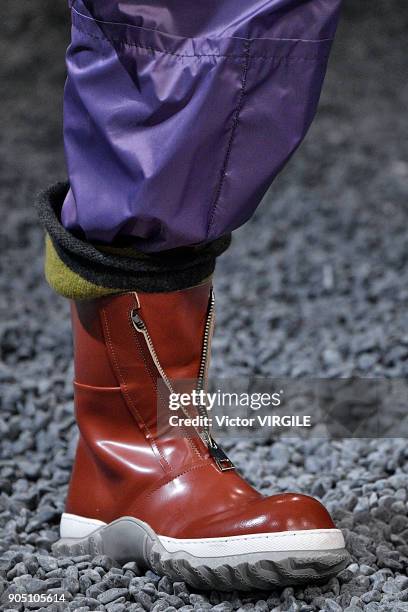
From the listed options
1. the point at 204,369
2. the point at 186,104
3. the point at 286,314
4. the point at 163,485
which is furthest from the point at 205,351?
the point at 286,314

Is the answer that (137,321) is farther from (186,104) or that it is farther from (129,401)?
(186,104)

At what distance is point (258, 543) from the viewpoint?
1078 millimetres

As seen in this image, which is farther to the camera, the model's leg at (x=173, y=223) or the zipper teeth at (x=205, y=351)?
the zipper teeth at (x=205, y=351)

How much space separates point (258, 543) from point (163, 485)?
147 millimetres

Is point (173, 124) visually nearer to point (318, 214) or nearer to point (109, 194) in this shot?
point (109, 194)

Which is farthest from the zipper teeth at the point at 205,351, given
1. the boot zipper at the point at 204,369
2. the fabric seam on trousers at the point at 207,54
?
the fabric seam on trousers at the point at 207,54

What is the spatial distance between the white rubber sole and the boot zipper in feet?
0.33

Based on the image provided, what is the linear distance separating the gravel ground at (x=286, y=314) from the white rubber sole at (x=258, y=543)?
44 millimetres

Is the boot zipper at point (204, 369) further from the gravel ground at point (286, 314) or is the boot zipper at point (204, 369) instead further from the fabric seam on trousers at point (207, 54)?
the fabric seam on trousers at point (207, 54)

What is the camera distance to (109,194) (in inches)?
42.7

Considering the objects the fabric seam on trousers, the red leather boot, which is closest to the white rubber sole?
the red leather boot

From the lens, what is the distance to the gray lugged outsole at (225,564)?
1.07 metres

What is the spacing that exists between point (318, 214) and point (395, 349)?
914mm

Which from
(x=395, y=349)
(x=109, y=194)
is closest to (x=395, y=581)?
(x=109, y=194)
